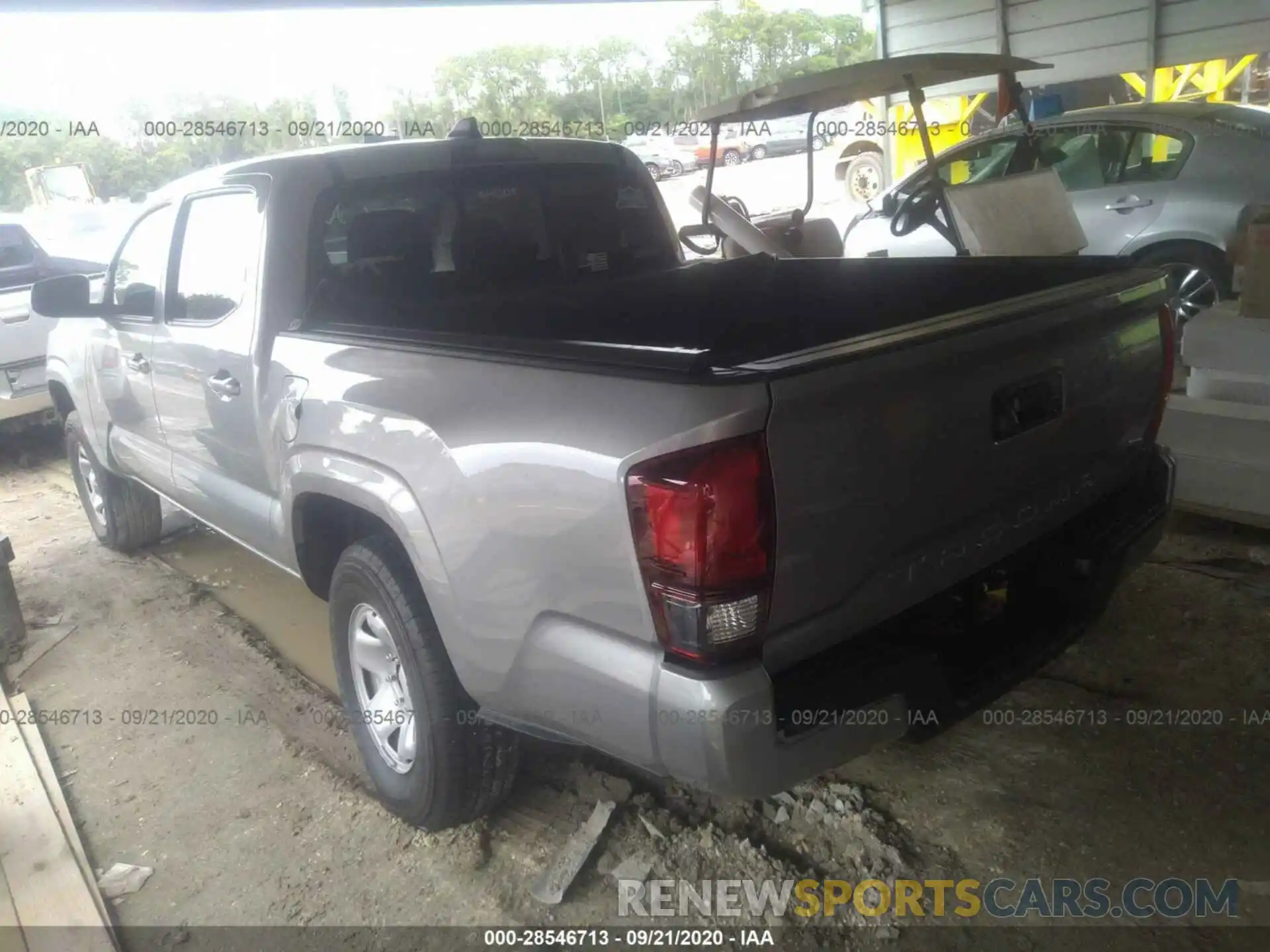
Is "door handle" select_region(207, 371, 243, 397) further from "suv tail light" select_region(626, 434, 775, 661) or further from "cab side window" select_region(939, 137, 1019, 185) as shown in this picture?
"cab side window" select_region(939, 137, 1019, 185)

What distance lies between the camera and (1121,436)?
243 centimetres

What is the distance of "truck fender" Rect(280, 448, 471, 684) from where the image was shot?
213 cm

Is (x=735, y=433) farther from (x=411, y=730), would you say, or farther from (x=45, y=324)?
(x=45, y=324)

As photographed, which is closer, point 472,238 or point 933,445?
point 933,445

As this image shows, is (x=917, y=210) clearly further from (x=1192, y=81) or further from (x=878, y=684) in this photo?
(x=1192, y=81)

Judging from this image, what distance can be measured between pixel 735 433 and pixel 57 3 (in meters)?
6.67

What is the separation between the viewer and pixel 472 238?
124 inches

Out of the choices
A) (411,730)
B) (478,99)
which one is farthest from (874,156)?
(411,730)

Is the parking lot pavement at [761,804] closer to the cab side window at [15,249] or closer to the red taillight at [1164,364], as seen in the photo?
the red taillight at [1164,364]

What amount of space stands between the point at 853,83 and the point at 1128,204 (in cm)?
246

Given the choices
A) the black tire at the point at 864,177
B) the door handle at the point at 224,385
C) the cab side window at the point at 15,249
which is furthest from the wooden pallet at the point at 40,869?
the black tire at the point at 864,177

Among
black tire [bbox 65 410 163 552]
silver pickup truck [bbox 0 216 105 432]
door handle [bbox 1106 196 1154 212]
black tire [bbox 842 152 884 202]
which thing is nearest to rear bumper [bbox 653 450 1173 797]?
black tire [bbox 65 410 163 552]

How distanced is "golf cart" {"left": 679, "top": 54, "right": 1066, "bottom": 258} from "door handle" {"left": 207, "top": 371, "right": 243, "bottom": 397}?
2.20m
